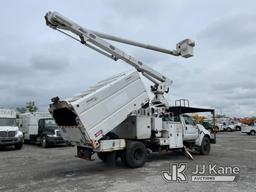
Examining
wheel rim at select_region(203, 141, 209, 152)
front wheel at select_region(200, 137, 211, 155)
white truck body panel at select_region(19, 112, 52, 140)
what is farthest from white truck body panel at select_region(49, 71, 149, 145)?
white truck body panel at select_region(19, 112, 52, 140)

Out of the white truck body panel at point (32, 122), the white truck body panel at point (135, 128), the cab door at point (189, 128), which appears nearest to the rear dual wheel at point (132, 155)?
the white truck body panel at point (135, 128)

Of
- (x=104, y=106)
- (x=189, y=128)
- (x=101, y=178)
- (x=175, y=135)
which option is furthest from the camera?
(x=189, y=128)

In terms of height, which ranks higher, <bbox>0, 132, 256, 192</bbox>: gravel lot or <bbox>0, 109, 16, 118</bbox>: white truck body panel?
<bbox>0, 109, 16, 118</bbox>: white truck body panel

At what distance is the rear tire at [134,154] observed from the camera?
989cm

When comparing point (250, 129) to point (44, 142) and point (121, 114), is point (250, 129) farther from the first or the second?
point (121, 114)

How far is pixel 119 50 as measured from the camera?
10688mm

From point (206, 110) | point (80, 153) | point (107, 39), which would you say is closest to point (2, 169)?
point (80, 153)

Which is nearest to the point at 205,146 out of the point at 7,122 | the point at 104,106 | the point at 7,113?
the point at 104,106

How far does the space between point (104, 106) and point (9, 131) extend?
11669mm

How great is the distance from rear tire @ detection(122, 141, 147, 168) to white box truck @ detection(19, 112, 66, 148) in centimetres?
1038

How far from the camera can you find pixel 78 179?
333 inches

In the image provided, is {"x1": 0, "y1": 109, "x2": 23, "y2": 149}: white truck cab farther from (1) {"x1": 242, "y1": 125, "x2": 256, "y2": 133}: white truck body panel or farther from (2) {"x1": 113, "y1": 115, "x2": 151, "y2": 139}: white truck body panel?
(1) {"x1": 242, "y1": 125, "x2": 256, "y2": 133}: white truck body panel

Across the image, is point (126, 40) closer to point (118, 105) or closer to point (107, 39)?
point (107, 39)

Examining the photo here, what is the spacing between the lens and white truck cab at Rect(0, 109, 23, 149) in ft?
59.6
